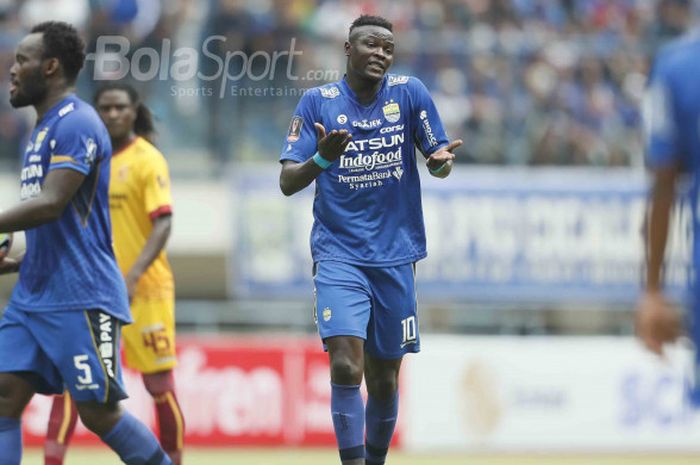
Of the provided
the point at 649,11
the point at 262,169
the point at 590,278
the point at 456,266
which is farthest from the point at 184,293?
the point at 649,11

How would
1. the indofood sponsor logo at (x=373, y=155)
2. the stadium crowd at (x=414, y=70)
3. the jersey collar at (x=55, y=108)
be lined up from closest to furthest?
the jersey collar at (x=55, y=108), the indofood sponsor logo at (x=373, y=155), the stadium crowd at (x=414, y=70)

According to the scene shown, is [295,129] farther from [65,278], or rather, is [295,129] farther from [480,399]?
[480,399]

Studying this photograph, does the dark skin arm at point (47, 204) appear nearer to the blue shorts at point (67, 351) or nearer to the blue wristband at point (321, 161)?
the blue shorts at point (67, 351)

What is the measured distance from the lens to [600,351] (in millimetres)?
15695

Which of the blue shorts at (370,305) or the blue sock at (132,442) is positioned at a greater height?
the blue shorts at (370,305)

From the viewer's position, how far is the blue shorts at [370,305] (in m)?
7.71

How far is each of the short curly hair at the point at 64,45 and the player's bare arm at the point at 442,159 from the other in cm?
189

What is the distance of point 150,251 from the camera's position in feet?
28.4

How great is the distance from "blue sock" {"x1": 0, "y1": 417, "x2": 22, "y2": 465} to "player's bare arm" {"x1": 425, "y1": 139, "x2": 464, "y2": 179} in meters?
2.50

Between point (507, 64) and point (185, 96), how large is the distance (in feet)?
13.4

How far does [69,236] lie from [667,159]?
11.1ft

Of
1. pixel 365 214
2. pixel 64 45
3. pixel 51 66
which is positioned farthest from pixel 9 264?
pixel 365 214

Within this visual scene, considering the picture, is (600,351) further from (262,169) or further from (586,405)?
(262,169)

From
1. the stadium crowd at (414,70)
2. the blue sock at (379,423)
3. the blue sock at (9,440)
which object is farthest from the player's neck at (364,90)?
the stadium crowd at (414,70)
